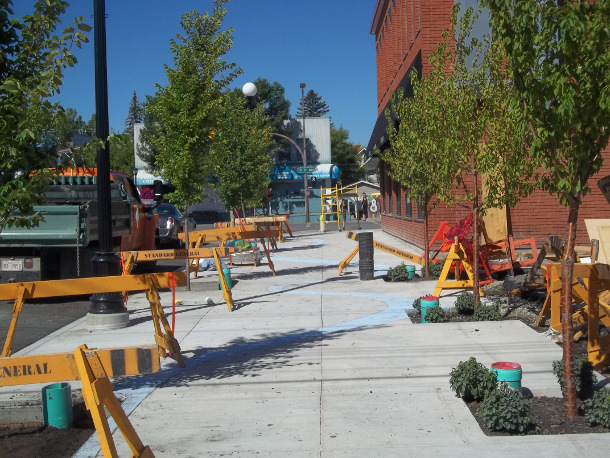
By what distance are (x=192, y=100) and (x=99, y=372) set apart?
940 cm

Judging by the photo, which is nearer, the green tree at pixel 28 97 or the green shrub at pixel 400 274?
the green tree at pixel 28 97

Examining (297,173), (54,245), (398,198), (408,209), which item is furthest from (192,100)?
(297,173)

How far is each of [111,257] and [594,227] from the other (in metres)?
8.14

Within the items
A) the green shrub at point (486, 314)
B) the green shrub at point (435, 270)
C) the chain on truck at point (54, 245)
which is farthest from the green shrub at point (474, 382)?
the green shrub at point (435, 270)

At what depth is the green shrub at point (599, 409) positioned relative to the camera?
4.95 meters

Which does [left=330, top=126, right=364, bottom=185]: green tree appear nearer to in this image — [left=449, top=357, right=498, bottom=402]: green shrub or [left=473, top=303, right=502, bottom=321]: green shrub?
[left=473, top=303, right=502, bottom=321]: green shrub

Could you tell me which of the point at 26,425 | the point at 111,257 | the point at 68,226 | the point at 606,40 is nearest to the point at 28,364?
the point at 26,425

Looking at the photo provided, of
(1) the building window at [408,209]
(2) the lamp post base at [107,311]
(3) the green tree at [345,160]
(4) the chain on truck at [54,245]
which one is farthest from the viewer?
(3) the green tree at [345,160]

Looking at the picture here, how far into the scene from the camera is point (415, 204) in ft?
63.3

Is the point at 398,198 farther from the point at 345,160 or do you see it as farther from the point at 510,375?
the point at 345,160

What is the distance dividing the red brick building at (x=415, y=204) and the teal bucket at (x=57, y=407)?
30.7ft

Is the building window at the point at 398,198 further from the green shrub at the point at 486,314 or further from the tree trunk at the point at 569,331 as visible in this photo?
the tree trunk at the point at 569,331

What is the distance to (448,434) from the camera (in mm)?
5082

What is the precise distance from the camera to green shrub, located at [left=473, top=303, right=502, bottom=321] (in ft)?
29.7
